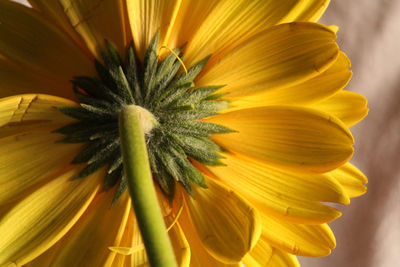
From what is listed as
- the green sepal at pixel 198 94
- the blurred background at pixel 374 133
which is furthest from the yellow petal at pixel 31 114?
the blurred background at pixel 374 133

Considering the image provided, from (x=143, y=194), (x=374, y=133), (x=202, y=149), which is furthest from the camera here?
(x=374, y=133)

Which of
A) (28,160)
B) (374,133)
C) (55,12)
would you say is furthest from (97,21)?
(374,133)

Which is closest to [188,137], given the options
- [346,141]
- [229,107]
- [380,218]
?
[229,107]

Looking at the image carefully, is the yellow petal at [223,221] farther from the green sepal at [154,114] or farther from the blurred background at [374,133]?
the blurred background at [374,133]

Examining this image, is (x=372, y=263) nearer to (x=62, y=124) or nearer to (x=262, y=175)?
(x=262, y=175)

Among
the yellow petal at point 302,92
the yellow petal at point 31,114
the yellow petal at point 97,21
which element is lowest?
the yellow petal at point 302,92

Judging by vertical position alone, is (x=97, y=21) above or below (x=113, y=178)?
above

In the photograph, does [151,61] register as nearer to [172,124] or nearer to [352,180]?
[172,124]
